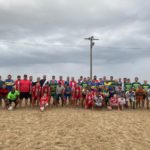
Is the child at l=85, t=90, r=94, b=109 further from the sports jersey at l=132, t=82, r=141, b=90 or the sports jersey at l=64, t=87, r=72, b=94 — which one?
the sports jersey at l=132, t=82, r=141, b=90

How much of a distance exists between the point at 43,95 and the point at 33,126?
16.3 ft

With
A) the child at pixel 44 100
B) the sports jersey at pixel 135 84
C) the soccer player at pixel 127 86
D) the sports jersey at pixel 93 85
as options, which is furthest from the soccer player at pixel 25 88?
the sports jersey at pixel 135 84

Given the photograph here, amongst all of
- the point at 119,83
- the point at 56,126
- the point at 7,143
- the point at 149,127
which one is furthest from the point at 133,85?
the point at 7,143

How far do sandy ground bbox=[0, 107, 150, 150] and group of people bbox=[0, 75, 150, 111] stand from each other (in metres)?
1.44

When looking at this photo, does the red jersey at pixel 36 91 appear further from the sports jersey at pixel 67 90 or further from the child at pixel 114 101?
the child at pixel 114 101

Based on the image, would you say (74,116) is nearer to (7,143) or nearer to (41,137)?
(41,137)

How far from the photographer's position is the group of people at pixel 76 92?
619 inches

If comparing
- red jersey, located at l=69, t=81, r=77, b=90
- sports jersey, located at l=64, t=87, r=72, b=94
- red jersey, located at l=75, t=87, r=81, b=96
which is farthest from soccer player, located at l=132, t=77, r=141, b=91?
sports jersey, located at l=64, t=87, r=72, b=94

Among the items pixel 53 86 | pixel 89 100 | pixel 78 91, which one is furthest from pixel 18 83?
pixel 89 100

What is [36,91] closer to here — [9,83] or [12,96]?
[12,96]

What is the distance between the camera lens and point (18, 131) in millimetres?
10148

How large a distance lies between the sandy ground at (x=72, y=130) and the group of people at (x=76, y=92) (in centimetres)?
144

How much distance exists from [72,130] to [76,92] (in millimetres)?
6086

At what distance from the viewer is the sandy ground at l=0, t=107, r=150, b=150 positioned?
8656mm
